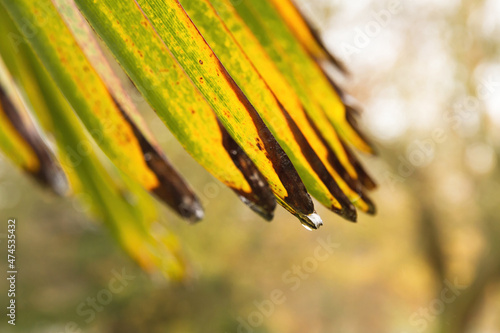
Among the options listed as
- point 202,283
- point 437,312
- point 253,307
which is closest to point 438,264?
point 437,312

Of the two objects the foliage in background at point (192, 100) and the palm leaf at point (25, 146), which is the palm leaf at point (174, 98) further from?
the palm leaf at point (25, 146)

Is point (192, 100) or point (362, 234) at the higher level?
point (192, 100)

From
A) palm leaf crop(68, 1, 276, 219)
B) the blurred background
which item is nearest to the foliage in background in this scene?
palm leaf crop(68, 1, 276, 219)

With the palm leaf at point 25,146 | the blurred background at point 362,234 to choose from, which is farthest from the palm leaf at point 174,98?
the blurred background at point 362,234

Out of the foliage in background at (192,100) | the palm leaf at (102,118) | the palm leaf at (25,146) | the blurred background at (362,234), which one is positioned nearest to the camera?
the foliage in background at (192,100)

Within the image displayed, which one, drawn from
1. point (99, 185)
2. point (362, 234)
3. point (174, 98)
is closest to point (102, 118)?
point (174, 98)

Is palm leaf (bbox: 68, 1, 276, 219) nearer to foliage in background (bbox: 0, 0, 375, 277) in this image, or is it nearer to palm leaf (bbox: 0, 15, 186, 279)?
foliage in background (bbox: 0, 0, 375, 277)

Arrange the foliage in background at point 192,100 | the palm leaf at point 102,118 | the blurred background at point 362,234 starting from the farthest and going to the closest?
the blurred background at point 362,234 → the palm leaf at point 102,118 → the foliage in background at point 192,100

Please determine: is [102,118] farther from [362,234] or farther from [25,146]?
[362,234]
